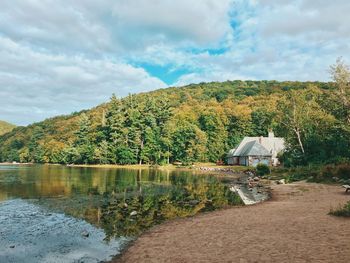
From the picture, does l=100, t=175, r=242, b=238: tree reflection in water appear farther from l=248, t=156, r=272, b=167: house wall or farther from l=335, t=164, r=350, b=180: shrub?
l=248, t=156, r=272, b=167: house wall

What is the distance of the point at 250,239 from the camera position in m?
13.2

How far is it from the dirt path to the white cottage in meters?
60.8

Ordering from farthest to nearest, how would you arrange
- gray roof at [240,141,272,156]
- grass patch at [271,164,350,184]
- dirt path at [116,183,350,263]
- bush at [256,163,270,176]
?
gray roof at [240,141,272,156] < bush at [256,163,270,176] < grass patch at [271,164,350,184] < dirt path at [116,183,350,263]

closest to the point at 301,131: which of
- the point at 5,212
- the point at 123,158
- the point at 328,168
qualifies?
the point at 328,168

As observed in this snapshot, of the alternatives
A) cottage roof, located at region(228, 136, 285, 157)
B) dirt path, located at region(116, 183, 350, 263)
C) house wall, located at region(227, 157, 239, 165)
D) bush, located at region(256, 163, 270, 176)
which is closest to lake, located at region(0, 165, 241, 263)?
dirt path, located at region(116, 183, 350, 263)

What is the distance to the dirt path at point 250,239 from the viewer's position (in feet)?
36.0

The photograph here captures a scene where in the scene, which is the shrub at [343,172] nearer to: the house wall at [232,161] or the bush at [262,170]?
the bush at [262,170]

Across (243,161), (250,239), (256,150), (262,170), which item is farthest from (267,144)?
(250,239)

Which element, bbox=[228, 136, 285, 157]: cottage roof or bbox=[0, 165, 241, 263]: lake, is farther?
bbox=[228, 136, 285, 157]: cottage roof

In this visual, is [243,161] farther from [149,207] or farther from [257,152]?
[149,207]

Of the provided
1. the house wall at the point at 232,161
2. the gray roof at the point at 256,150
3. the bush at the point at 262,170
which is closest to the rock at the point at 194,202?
the bush at the point at 262,170

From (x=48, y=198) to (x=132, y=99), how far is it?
83088 mm

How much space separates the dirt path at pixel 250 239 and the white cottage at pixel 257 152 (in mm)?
60772

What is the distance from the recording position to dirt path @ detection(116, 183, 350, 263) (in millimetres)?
10969
